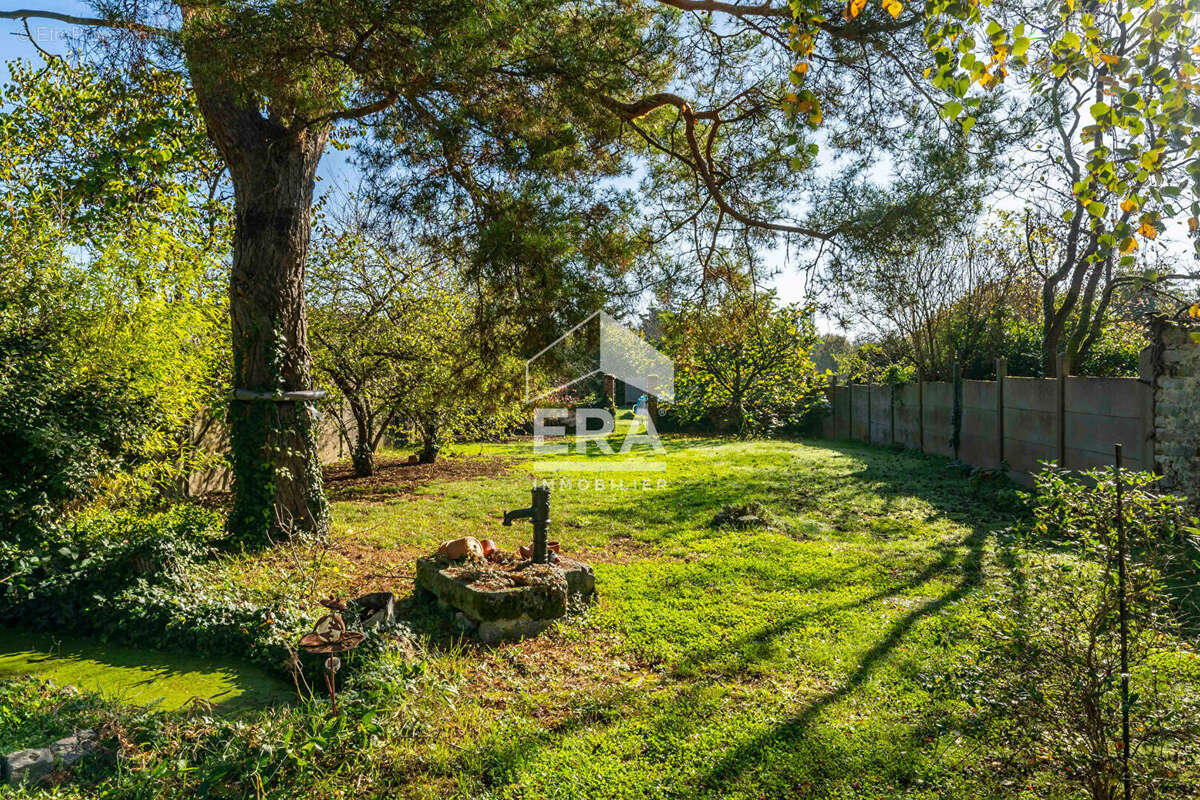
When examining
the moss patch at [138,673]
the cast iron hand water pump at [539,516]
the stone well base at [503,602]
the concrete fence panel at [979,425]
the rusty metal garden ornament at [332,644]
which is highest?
the concrete fence panel at [979,425]

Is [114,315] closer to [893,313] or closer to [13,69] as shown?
[13,69]

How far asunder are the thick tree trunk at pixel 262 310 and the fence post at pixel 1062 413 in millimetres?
7951

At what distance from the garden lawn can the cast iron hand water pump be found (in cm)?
52

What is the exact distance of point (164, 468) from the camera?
5.74 meters

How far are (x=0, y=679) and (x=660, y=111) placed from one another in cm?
606

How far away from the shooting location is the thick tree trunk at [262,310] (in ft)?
18.7

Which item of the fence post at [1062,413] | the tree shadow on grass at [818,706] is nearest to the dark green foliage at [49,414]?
the tree shadow on grass at [818,706]

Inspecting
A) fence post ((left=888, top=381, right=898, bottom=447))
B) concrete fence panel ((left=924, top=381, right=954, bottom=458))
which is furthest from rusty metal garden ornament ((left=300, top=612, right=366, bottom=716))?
fence post ((left=888, top=381, right=898, bottom=447))

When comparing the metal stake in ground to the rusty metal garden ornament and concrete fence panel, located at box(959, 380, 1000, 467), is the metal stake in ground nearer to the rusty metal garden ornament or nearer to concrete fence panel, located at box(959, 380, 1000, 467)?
the rusty metal garden ornament

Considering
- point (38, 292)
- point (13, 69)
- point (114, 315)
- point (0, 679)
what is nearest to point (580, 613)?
point (0, 679)

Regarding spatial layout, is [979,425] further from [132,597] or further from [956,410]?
[132,597]

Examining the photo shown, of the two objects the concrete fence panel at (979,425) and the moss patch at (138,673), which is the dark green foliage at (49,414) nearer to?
the moss patch at (138,673)

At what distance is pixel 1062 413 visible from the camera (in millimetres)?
7375

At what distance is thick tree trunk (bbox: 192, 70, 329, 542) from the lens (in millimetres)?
5688
